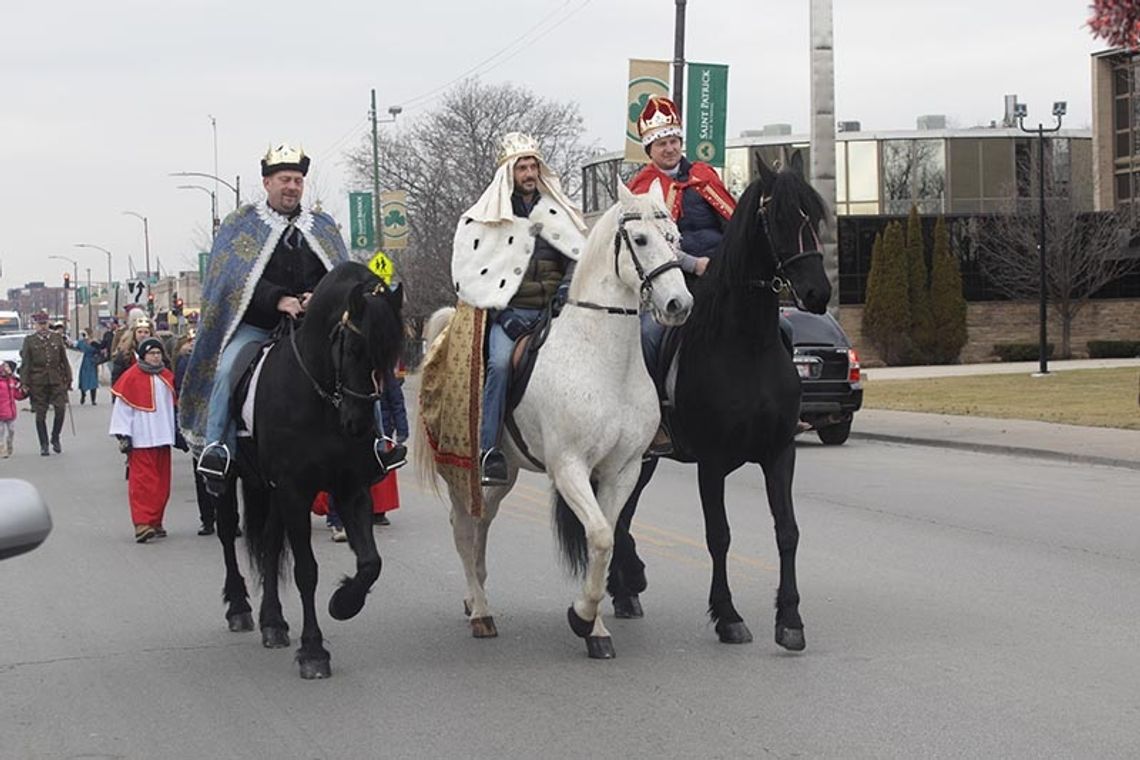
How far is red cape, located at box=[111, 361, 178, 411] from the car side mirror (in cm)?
1115

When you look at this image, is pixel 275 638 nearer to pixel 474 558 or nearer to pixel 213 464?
pixel 213 464

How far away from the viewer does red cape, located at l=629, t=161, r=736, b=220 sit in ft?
29.3

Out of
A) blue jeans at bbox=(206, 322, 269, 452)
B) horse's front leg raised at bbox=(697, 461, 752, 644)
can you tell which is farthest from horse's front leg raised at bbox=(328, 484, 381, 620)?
horse's front leg raised at bbox=(697, 461, 752, 644)

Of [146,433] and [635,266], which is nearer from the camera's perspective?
[635,266]

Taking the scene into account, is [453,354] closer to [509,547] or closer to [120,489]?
[509,547]

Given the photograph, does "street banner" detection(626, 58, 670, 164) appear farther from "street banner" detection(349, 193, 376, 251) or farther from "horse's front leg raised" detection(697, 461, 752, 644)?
"street banner" detection(349, 193, 376, 251)

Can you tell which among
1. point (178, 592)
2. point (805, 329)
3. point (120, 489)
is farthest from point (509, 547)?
point (805, 329)

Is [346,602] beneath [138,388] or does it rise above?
beneath

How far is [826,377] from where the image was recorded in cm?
2195

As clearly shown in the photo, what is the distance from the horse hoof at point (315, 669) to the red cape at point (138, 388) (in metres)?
7.17

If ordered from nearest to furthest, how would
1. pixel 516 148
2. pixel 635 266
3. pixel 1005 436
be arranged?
pixel 635 266 → pixel 516 148 → pixel 1005 436

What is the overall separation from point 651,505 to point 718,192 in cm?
656

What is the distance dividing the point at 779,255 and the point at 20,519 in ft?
16.8

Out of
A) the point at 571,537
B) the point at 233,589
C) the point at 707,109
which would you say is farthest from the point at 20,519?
the point at 707,109
